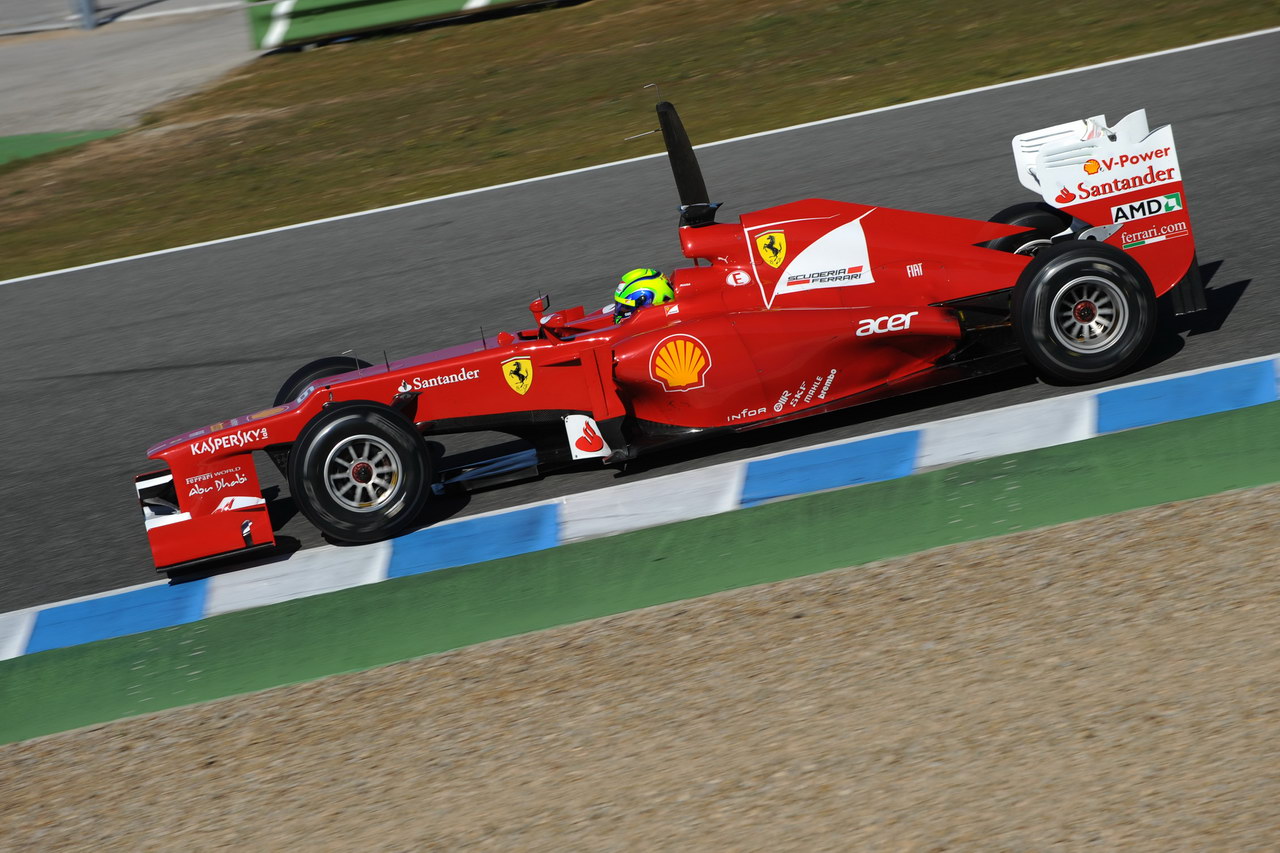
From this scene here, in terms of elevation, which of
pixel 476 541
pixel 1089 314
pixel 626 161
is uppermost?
pixel 626 161

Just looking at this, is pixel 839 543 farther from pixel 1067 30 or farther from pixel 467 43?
pixel 467 43

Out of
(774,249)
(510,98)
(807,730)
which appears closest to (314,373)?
(774,249)

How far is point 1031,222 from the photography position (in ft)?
21.5

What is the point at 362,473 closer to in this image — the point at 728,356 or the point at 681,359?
the point at 681,359

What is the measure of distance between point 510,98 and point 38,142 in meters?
5.73

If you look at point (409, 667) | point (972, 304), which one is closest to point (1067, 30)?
point (972, 304)

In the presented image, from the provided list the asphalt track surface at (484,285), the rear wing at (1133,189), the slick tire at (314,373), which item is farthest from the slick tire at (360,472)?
the rear wing at (1133,189)

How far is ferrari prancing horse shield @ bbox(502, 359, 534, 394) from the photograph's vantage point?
591cm

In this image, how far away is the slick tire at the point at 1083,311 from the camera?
5711 mm

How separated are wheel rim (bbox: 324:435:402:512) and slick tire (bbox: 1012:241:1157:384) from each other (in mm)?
2775

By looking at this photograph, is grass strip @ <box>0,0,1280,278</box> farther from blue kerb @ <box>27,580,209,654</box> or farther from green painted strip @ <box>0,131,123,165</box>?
blue kerb @ <box>27,580,209,654</box>

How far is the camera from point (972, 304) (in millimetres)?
5934

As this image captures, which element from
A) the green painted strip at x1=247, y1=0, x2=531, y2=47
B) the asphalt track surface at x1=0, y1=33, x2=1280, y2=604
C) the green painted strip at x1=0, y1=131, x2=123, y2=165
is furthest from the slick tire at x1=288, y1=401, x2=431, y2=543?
the green painted strip at x1=247, y1=0, x2=531, y2=47

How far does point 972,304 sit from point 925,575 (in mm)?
1619
